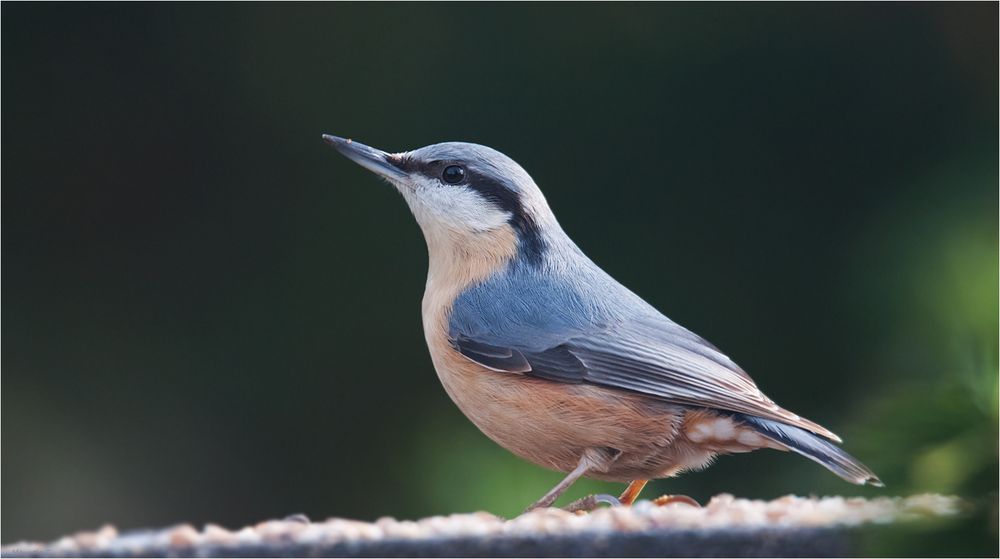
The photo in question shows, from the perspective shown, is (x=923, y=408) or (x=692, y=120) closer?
(x=923, y=408)

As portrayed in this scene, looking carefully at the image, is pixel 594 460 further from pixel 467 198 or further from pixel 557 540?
pixel 557 540

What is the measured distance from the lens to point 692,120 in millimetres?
5270

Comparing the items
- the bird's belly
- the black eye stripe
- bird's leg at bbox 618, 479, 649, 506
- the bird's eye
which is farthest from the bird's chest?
the bird's eye

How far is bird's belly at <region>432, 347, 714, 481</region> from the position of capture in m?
2.97

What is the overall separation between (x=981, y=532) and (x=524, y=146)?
15.0 ft

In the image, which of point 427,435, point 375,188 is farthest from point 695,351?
point 375,188

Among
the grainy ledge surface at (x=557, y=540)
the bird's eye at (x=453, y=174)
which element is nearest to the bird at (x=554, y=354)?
the bird's eye at (x=453, y=174)

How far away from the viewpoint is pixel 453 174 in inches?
140

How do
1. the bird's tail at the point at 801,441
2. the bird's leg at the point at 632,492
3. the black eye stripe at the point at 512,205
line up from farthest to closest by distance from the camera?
the black eye stripe at the point at 512,205, the bird's leg at the point at 632,492, the bird's tail at the point at 801,441

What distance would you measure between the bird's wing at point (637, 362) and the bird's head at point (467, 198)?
0.38 metres

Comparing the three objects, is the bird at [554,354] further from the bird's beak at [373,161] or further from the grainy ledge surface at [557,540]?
the grainy ledge surface at [557,540]

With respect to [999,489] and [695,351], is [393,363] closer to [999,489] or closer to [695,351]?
[695,351]

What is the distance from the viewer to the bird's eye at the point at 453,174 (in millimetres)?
3543

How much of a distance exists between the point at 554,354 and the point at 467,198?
0.63 m
